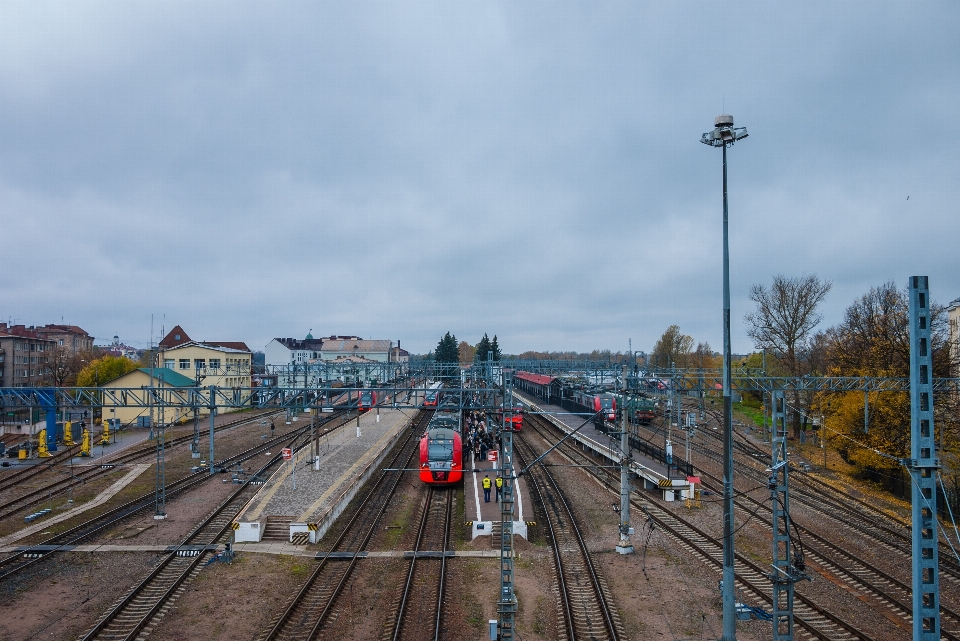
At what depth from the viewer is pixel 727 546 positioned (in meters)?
9.57

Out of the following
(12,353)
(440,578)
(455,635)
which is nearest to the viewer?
(455,635)

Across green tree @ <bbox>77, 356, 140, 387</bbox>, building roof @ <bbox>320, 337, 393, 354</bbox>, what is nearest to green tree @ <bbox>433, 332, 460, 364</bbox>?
building roof @ <bbox>320, 337, 393, 354</bbox>

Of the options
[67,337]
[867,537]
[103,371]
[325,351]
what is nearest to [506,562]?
[867,537]

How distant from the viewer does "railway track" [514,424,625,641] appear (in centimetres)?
1235

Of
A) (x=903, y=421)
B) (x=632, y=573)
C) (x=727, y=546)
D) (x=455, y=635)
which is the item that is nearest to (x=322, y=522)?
(x=455, y=635)

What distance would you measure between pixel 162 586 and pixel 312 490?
880 cm

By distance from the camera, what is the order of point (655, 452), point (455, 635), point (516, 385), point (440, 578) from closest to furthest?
point (455, 635) → point (440, 578) → point (655, 452) → point (516, 385)

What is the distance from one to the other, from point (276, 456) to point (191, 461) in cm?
447

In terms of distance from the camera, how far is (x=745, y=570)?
15.7 meters

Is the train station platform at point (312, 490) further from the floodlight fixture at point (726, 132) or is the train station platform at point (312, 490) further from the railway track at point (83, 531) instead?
the floodlight fixture at point (726, 132)

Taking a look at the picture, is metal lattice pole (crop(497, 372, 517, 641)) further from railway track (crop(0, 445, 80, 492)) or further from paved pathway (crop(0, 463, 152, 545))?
railway track (crop(0, 445, 80, 492))

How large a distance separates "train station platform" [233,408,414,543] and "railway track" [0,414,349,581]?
4034 mm

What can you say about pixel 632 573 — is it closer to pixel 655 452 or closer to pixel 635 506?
pixel 635 506

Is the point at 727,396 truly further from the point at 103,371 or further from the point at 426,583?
the point at 103,371
